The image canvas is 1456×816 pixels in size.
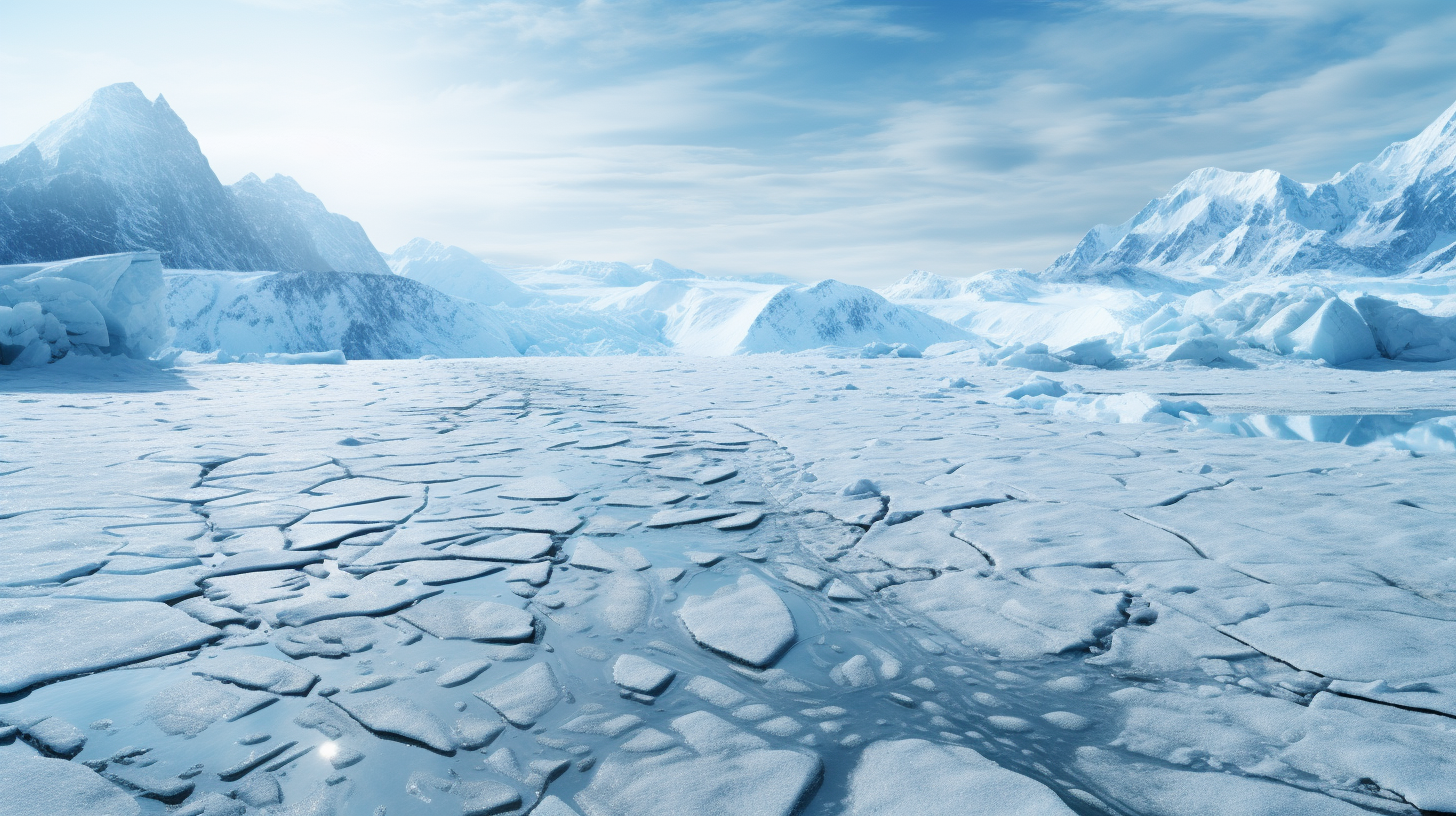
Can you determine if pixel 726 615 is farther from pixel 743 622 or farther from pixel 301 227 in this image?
pixel 301 227

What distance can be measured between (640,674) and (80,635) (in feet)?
5.15

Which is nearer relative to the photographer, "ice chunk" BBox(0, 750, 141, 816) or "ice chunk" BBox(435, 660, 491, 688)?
"ice chunk" BBox(0, 750, 141, 816)

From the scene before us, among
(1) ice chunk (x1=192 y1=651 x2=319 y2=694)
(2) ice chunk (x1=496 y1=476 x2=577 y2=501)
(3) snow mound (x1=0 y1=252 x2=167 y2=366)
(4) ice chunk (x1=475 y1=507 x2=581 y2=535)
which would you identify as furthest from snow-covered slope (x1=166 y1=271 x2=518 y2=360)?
(1) ice chunk (x1=192 y1=651 x2=319 y2=694)

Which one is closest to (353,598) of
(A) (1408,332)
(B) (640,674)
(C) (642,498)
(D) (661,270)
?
(B) (640,674)

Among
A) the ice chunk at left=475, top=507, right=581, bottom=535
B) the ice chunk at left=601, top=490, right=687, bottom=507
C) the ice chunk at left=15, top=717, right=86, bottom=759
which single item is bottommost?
the ice chunk at left=601, top=490, right=687, bottom=507

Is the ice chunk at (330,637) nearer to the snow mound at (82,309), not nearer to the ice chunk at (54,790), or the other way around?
the ice chunk at (54,790)

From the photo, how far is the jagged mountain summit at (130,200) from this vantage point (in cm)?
6900

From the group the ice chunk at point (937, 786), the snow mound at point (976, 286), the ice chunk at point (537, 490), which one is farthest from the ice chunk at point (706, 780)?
the snow mound at point (976, 286)

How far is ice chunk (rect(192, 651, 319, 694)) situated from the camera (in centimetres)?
166

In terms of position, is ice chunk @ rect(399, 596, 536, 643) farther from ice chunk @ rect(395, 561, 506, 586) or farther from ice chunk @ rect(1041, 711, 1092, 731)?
ice chunk @ rect(1041, 711, 1092, 731)

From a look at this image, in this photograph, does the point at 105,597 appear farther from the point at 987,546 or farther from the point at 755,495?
the point at 987,546

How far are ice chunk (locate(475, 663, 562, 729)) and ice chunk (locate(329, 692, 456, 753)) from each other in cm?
13

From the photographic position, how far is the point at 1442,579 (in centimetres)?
211

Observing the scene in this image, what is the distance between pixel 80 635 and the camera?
1.85 meters
